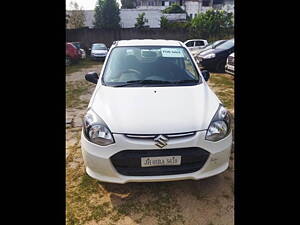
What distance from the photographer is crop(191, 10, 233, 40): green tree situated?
1967 centimetres

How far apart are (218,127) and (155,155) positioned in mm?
672

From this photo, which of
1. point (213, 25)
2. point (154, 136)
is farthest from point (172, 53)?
point (213, 25)

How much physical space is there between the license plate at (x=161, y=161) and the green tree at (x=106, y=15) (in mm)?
28550

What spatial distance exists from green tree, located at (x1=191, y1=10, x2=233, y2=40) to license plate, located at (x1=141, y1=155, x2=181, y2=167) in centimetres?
1985

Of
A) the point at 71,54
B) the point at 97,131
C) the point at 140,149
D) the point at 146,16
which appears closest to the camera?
the point at 140,149

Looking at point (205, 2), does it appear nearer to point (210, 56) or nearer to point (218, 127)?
point (210, 56)

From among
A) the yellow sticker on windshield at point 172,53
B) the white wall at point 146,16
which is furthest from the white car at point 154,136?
the white wall at point 146,16

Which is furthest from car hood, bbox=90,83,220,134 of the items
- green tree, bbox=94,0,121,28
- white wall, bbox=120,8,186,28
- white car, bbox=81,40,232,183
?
white wall, bbox=120,8,186,28

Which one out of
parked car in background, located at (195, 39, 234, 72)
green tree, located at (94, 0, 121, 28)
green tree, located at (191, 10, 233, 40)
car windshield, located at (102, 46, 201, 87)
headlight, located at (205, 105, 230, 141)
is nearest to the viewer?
headlight, located at (205, 105, 230, 141)

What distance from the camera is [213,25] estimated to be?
19734 millimetres

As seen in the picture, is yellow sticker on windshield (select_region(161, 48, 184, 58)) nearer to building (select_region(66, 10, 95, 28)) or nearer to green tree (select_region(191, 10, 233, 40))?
green tree (select_region(191, 10, 233, 40))

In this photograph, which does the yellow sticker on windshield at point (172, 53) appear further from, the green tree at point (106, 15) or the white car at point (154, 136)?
the green tree at point (106, 15)
